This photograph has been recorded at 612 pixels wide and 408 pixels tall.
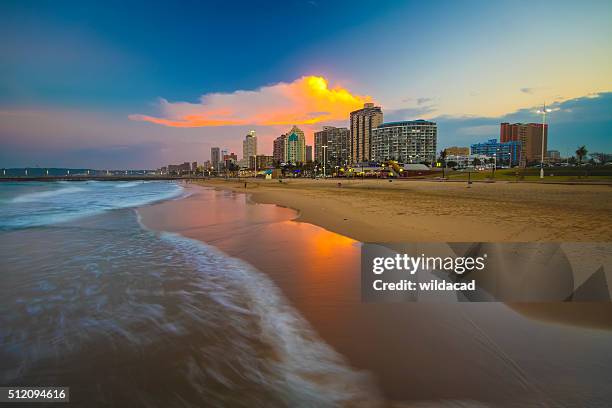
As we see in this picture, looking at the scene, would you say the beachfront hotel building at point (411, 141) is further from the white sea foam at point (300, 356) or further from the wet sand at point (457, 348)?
the wet sand at point (457, 348)

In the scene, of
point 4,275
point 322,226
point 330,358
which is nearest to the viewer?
point 330,358

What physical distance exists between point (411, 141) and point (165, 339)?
651 feet

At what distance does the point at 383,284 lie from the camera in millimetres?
6203

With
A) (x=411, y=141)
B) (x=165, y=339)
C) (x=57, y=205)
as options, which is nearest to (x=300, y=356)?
(x=165, y=339)

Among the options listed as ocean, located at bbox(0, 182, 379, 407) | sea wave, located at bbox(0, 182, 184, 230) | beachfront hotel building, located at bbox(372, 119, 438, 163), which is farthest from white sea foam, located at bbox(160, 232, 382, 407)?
beachfront hotel building, located at bbox(372, 119, 438, 163)

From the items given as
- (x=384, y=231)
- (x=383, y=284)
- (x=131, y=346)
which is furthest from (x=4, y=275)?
(x=384, y=231)

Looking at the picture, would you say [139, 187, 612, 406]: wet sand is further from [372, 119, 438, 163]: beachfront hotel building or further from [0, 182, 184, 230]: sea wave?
[372, 119, 438, 163]: beachfront hotel building

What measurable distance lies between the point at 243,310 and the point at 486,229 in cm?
803

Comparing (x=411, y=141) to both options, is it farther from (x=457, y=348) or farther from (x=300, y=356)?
(x=300, y=356)

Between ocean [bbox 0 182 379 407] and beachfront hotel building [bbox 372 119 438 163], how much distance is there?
185724mm

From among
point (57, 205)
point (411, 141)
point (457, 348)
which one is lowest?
point (57, 205)

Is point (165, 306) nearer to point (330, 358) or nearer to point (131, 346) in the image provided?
point (131, 346)

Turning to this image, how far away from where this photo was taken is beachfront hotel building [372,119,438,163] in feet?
610

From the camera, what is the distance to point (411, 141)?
613ft
